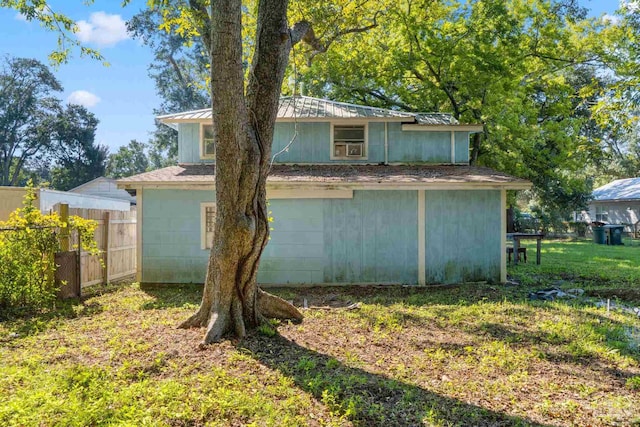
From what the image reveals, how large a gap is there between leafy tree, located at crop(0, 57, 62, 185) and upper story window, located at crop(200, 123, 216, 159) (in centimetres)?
3484

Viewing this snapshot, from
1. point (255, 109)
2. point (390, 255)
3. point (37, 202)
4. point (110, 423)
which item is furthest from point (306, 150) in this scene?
point (110, 423)

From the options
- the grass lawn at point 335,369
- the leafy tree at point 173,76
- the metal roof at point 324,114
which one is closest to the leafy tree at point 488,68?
the metal roof at point 324,114

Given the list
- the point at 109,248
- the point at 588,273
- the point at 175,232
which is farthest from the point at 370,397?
the point at 588,273

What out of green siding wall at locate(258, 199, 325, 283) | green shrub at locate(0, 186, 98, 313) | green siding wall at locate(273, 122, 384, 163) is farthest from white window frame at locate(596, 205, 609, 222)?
green shrub at locate(0, 186, 98, 313)

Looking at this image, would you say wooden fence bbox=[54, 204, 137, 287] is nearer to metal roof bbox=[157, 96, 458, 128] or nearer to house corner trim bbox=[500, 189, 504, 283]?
metal roof bbox=[157, 96, 458, 128]

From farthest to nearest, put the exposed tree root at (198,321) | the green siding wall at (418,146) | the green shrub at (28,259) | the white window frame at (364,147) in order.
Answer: the green siding wall at (418,146)
the white window frame at (364,147)
the green shrub at (28,259)
the exposed tree root at (198,321)

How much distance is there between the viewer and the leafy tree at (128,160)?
1954 inches

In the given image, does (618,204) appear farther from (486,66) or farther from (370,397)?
(370,397)

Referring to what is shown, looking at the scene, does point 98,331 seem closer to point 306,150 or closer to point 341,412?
point 341,412

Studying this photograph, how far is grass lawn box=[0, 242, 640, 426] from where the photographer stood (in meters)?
3.38

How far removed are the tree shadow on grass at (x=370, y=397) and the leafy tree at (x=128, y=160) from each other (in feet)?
167

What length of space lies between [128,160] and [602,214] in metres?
51.3

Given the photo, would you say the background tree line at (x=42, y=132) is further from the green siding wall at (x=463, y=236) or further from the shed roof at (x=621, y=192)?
the shed roof at (x=621, y=192)

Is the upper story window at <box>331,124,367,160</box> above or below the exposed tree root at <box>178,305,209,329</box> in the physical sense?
above
